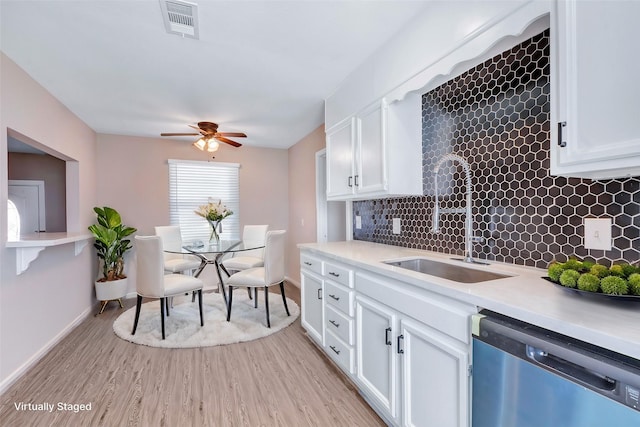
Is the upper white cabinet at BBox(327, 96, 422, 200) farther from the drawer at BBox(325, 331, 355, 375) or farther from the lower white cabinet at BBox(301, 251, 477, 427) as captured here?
the drawer at BBox(325, 331, 355, 375)

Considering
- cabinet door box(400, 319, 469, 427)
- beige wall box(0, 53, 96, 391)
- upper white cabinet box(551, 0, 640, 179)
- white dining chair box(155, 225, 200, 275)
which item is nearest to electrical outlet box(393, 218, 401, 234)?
cabinet door box(400, 319, 469, 427)

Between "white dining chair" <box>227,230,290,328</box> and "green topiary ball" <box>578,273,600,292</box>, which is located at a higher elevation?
"green topiary ball" <box>578,273,600,292</box>

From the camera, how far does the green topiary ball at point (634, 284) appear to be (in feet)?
2.90

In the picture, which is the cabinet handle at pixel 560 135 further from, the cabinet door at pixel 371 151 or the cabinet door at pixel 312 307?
the cabinet door at pixel 312 307

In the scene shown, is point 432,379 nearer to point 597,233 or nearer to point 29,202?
point 597,233

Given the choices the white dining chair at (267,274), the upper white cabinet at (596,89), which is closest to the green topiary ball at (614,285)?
the upper white cabinet at (596,89)

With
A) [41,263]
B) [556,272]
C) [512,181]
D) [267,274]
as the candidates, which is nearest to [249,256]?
[267,274]

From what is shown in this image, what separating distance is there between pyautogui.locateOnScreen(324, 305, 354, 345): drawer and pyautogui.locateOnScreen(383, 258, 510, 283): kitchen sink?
1.79 feet

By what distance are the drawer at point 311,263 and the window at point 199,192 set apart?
257 cm

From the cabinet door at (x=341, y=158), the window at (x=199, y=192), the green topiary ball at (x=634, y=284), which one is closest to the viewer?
the green topiary ball at (x=634, y=284)

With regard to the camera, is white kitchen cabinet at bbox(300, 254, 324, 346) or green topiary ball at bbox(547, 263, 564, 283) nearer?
green topiary ball at bbox(547, 263, 564, 283)

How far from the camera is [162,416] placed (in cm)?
183

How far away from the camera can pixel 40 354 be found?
2.57m

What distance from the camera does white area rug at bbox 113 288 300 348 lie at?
112 inches
